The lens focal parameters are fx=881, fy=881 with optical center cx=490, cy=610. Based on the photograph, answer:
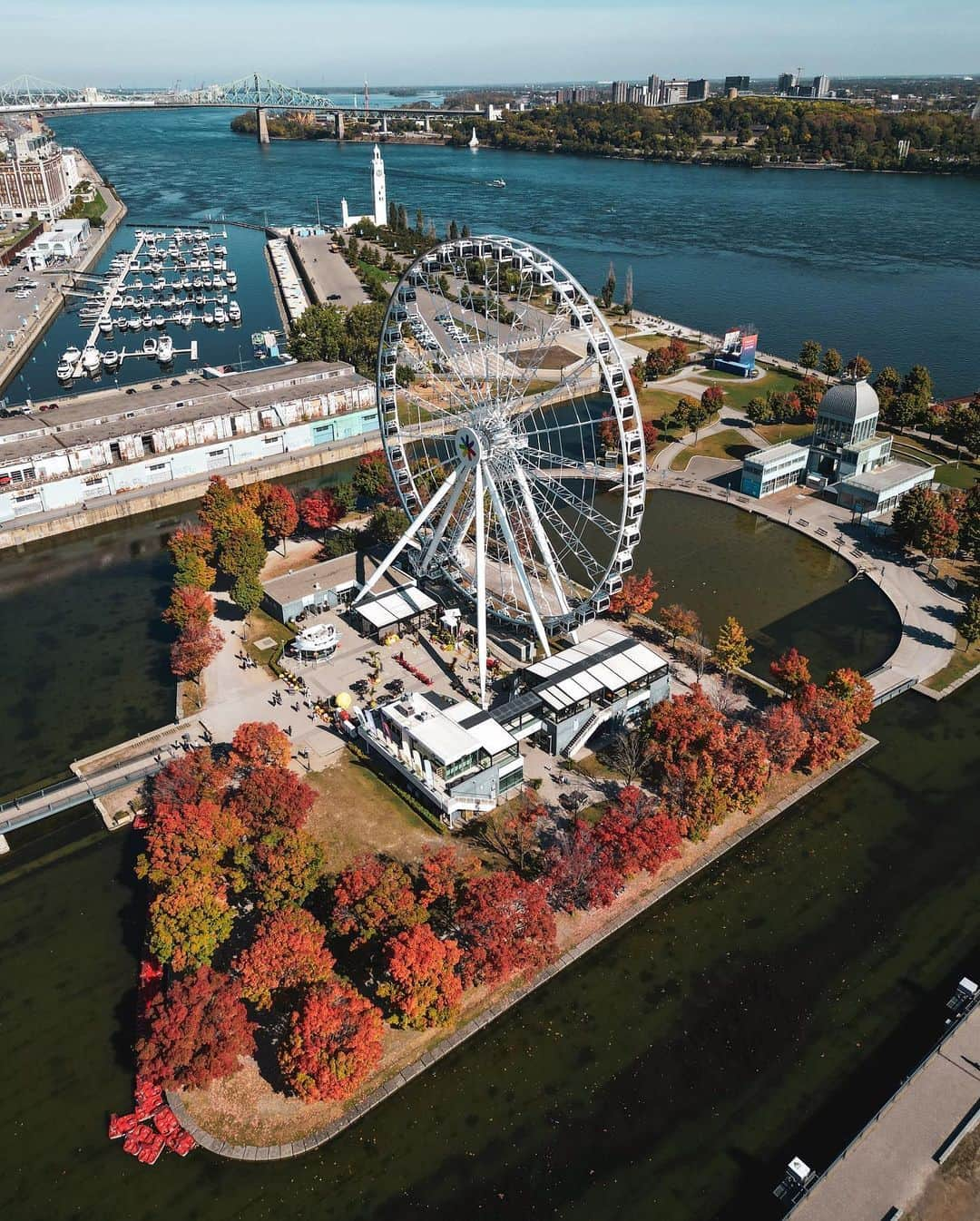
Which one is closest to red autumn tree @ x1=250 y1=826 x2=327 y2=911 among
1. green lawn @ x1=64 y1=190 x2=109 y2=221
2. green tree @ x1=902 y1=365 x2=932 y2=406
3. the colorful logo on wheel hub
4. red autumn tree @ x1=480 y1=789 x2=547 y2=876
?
red autumn tree @ x1=480 y1=789 x2=547 y2=876

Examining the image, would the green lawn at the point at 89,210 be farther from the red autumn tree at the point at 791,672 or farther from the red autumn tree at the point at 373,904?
the red autumn tree at the point at 373,904

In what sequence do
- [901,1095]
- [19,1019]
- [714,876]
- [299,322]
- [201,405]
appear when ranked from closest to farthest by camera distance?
[901,1095]
[19,1019]
[714,876]
[201,405]
[299,322]

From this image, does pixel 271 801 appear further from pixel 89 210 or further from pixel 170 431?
pixel 89 210

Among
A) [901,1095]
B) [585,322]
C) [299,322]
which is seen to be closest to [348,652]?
[585,322]

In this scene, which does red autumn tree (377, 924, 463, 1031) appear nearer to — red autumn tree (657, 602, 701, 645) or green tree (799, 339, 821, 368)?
red autumn tree (657, 602, 701, 645)

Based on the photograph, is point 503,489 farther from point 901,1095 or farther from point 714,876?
point 901,1095

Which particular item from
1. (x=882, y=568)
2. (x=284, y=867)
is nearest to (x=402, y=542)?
(x=284, y=867)
